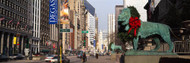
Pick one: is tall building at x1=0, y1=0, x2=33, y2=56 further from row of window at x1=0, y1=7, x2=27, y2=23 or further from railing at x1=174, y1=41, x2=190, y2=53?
railing at x1=174, y1=41, x2=190, y2=53

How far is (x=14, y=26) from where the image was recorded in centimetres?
8250

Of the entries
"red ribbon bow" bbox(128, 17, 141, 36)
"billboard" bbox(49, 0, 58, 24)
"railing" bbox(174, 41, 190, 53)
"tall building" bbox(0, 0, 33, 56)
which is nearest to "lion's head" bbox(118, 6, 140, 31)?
"red ribbon bow" bbox(128, 17, 141, 36)

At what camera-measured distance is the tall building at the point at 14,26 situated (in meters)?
72.4

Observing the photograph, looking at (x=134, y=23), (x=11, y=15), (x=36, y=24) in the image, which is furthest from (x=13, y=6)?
(x=134, y=23)

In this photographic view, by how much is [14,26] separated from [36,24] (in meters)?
24.4

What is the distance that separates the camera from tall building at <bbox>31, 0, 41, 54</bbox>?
339 ft

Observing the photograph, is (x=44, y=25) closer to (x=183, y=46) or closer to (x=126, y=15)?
(x=183, y=46)

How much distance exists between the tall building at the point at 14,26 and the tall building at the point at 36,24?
3933mm

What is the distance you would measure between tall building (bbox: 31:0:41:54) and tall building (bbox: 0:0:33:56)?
155 inches

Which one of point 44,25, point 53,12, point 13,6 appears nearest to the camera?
point 53,12

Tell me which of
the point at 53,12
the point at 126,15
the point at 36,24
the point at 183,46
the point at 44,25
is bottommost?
the point at 183,46

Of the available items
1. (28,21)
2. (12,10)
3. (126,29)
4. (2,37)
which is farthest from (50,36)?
(126,29)

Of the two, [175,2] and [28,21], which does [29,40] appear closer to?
[28,21]

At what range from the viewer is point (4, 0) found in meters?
73.7
